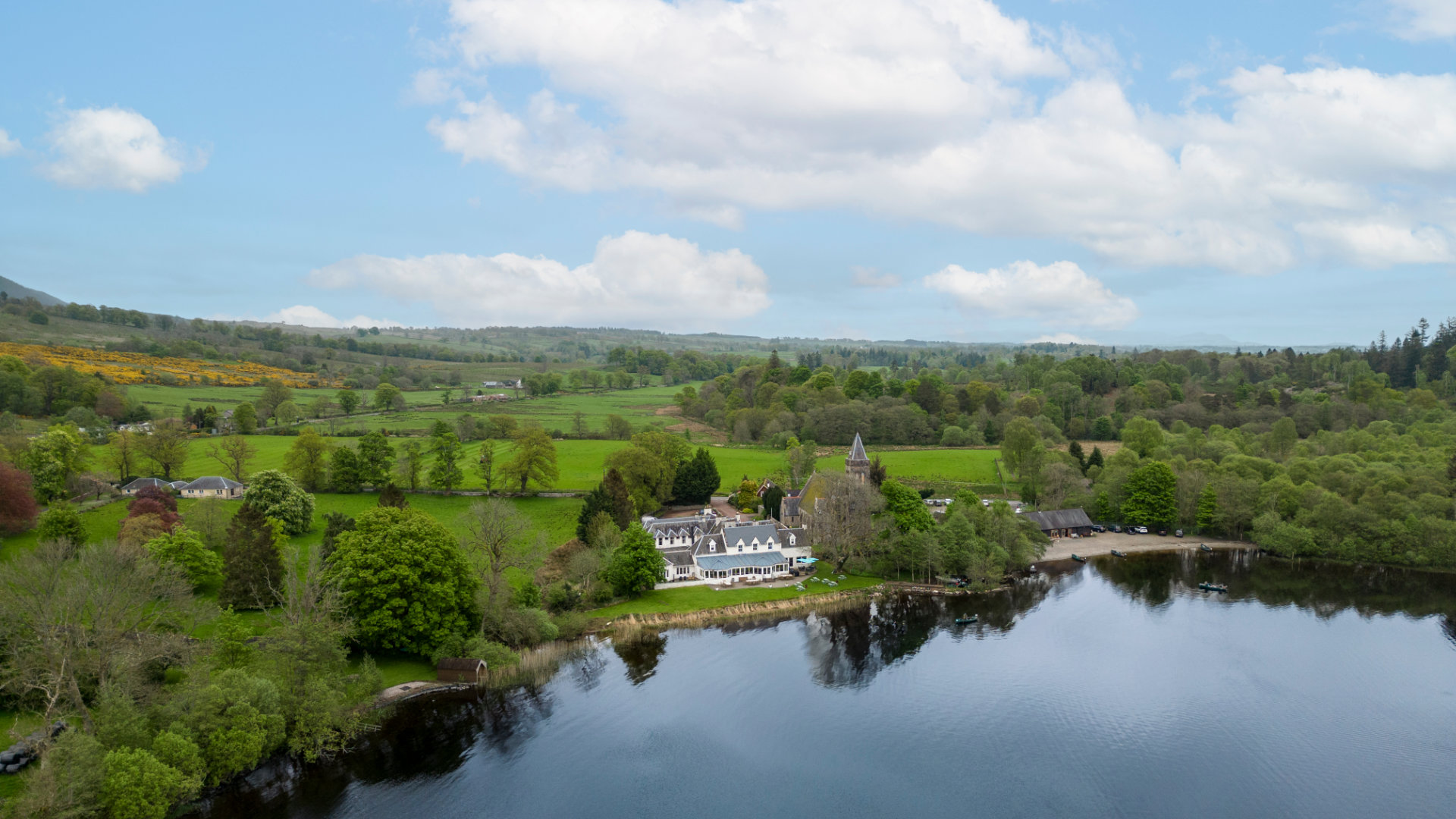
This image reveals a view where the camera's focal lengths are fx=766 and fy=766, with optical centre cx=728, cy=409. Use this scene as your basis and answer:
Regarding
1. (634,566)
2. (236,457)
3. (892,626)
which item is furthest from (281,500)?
(892,626)

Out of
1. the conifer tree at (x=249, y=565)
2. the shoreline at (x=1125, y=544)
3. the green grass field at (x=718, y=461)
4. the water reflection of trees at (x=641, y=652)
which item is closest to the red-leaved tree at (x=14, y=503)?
the conifer tree at (x=249, y=565)

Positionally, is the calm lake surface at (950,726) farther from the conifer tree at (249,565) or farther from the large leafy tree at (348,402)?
the large leafy tree at (348,402)

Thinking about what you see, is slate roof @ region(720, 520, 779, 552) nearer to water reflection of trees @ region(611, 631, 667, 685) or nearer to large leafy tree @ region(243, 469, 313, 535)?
water reflection of trees @ region(611, 631, 667, 685)

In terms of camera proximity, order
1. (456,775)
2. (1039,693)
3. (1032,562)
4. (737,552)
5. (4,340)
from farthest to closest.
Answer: (4,340) < (1032,562) < (737,552) < (1039,693) < (456,775)

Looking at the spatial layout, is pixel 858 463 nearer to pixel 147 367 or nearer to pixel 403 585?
pixel 403 585

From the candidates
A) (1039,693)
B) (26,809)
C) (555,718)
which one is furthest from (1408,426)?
(26,809)

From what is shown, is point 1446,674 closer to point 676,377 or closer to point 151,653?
point 151,653
